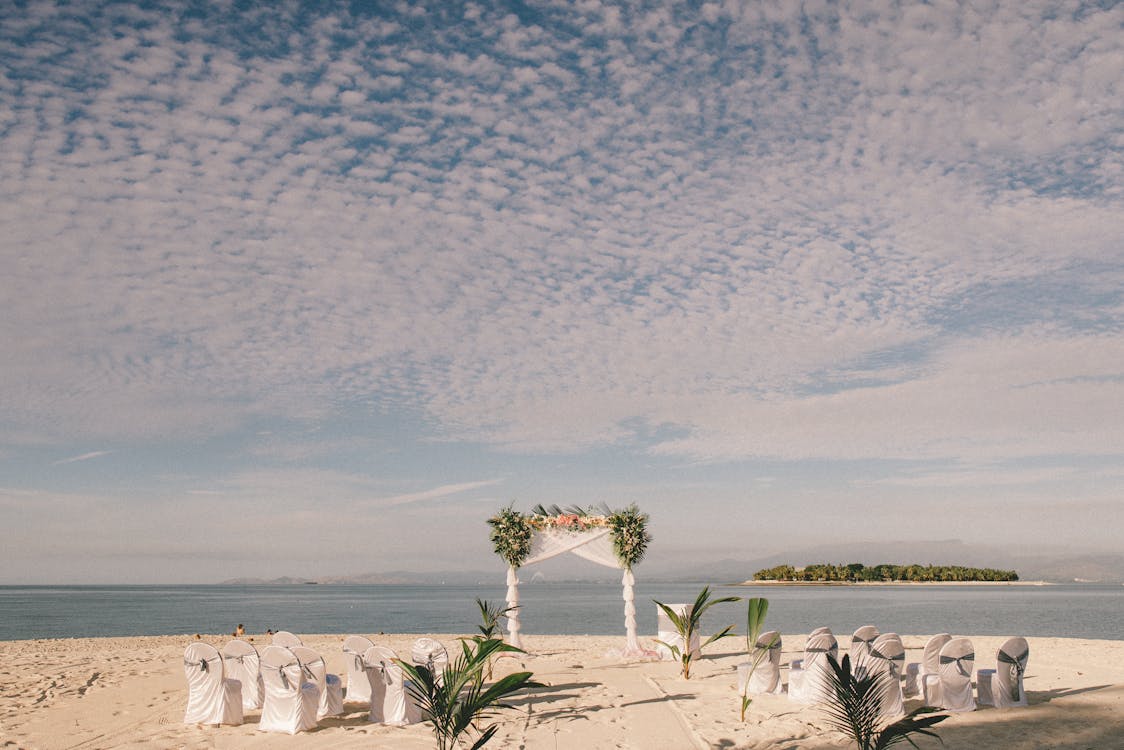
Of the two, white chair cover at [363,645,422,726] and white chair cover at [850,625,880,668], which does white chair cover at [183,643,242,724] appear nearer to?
white chair cover at [363,645,422,726]

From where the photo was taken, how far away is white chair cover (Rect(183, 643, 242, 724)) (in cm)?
1071

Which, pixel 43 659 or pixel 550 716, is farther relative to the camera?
pixel 43 659

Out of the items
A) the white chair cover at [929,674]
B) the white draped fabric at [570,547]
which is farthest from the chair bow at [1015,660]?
the white draped fabric at [570,547]

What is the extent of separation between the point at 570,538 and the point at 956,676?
10303 mm

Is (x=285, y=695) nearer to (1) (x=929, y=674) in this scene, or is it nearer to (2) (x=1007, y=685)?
(1) (x=929, y=674)

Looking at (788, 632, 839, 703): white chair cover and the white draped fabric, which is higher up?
the white draped fabric

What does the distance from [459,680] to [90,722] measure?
7377mm

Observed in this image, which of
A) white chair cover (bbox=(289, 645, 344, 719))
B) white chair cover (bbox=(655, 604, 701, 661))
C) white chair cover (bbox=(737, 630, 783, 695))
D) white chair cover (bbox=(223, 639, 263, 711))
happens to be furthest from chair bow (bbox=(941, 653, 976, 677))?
white chair cover (bbox=(223, 639, 263, 711))

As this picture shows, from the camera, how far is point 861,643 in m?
11.2

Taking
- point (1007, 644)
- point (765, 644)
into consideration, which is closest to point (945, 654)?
point (1007, 644)

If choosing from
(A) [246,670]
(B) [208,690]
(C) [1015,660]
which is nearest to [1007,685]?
(C) [1015,660]

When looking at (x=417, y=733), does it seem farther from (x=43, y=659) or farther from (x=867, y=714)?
(x=43, y=659)

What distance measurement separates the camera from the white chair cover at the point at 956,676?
35.7 ft

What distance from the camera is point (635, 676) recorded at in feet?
47.6
